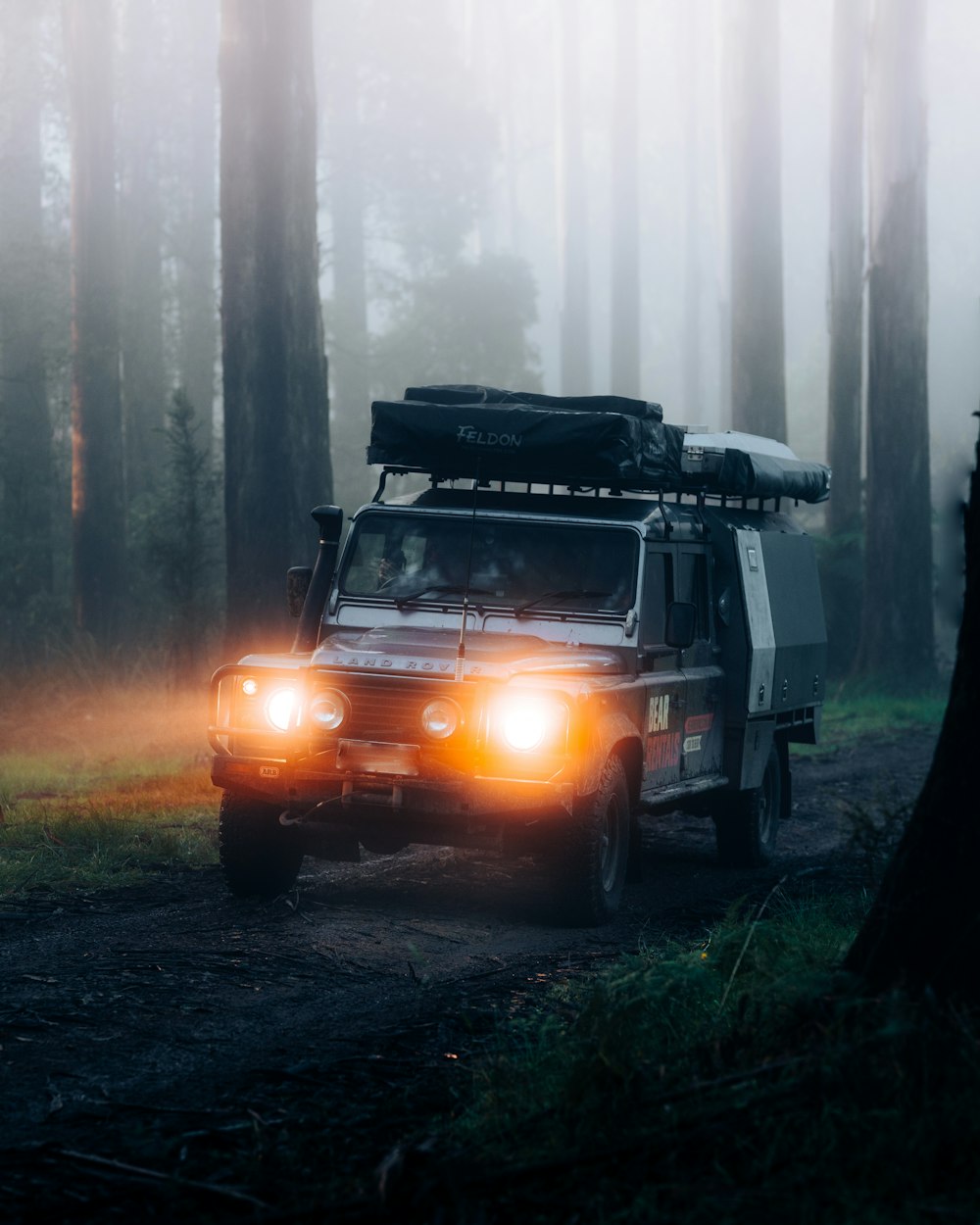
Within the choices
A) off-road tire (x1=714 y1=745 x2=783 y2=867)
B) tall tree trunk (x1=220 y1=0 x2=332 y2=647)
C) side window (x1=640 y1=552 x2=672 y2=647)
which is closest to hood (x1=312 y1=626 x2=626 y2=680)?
side window (x1=640 y1=552 x2=672 y2=647)

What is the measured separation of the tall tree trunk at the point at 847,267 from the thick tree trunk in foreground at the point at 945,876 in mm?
22357

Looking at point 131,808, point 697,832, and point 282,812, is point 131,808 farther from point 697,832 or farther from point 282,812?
point 697,832

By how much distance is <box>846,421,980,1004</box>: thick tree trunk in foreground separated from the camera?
504cm

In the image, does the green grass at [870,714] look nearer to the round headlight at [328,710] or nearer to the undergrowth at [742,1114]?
the round headlight at [328,710]

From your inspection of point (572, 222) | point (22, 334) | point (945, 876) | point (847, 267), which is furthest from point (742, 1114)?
point (572, 222)

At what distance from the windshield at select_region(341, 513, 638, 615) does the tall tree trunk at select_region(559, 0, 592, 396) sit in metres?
44.9

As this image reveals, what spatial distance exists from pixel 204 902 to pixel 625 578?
2.95 m

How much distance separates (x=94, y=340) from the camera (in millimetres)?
25953

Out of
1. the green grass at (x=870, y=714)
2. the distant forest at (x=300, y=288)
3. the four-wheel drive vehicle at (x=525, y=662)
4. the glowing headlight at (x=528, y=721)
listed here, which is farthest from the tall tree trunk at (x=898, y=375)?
the glowing headlight at (x=528, y=721)

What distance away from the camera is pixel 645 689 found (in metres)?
9.15

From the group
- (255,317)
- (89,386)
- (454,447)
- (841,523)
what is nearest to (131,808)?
(454,447)

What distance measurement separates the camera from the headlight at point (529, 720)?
8273 millimetres

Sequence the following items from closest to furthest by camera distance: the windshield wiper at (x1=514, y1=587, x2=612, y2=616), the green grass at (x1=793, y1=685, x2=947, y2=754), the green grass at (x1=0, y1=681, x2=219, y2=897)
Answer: the windshield wiper at (x1=514, y1=587, x2=612, y2=616), the green grass at (x1=0, y1=681, x2=219, y2=897), the green grass at (x1=793, y1=685, x2=947, y2=754)

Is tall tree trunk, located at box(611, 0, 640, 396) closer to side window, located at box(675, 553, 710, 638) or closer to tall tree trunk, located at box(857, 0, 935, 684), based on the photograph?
tall tree trunk, located at box(857, 0, 935, 684)
